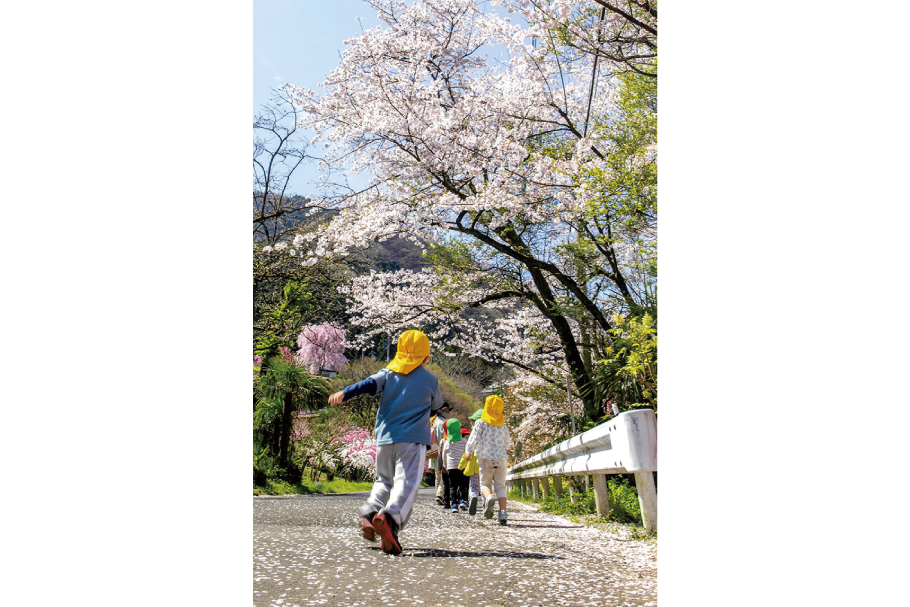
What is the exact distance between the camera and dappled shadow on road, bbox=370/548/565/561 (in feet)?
15.9

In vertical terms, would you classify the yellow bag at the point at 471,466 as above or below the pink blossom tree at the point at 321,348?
below

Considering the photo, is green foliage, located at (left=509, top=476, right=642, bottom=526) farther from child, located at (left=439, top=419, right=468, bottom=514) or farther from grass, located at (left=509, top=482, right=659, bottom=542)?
child, located at (left=439, top=419, right=468, bottom=514)

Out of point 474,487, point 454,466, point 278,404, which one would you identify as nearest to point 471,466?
point 474,487

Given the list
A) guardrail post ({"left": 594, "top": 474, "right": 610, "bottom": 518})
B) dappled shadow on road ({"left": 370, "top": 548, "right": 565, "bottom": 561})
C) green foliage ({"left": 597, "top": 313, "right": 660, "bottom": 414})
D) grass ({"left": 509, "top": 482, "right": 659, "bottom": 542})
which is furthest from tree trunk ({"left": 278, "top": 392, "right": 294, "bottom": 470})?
dappled shadow on road ({"left": 370, "top": 548, "right": 565, "bottom": 561})

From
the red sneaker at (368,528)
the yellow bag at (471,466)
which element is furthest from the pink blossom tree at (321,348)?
the red sneaker at (368,528)

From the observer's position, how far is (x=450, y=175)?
1124cm

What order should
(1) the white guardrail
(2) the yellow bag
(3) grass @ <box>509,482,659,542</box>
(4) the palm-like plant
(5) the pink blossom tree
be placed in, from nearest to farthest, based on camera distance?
(1) the white guardrail
(3) grass @ <box>509,482,659,542</box>
(2) the yellow bag
(4) the palm-like plant
(5) the pink blossom tree

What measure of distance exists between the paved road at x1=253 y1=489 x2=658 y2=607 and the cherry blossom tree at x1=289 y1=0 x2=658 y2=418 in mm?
4314

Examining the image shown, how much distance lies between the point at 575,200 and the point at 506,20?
13.1 feet

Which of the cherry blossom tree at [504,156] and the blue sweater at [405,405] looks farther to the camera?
the cherry blossom tree at [504,156]

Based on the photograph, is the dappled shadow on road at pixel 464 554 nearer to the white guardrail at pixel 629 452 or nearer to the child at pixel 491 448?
the white guardrail at pixel 629 452

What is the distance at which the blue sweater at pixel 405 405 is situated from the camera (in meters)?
4.73

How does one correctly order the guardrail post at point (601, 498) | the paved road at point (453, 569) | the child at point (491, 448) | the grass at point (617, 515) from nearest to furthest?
the paved road at point (453, 569)
the grass at point (617, 515)
the guardrail post at point (601, 498)
the child at point (491, 448)
